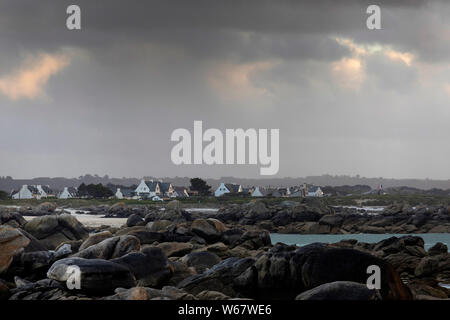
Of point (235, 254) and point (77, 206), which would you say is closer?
point (235, 254)

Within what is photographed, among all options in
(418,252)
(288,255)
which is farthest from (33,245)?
(418,252)

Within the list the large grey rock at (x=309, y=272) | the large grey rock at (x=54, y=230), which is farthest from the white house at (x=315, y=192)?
the large grey rock at (x=309, y=272)

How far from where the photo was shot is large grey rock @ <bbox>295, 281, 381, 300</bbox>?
53.3 ft

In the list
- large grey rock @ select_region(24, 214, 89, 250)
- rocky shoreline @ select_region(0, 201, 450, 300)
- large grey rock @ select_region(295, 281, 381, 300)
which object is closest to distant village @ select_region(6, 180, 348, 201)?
large grey rock @ select_region(24, 214, 89, 250)

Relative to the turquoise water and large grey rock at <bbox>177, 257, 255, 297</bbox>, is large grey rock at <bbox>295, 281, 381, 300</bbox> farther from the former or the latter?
the turquoise water

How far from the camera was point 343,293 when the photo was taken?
643 inches

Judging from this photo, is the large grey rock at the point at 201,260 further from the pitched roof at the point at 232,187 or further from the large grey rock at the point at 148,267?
the pitched roof at the point at 232,187

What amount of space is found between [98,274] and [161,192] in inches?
3890

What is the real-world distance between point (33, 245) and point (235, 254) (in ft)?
39.5

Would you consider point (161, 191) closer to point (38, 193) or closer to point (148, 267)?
point (38, 193)

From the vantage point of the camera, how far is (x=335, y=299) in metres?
16.3

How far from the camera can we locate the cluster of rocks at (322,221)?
7129cm

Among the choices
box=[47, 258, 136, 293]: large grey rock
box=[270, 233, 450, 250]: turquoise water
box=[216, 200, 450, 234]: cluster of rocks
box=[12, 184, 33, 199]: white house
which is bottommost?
box=[270, 233, 450, 250]: turquoise water
